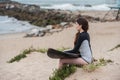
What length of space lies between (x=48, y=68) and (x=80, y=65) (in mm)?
1527

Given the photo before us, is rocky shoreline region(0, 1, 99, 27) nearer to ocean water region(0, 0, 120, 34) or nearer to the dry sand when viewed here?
ocean water region(0, 0, 120, 34)

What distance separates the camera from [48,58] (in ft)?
37.1

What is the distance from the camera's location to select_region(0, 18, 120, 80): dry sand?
8445mm

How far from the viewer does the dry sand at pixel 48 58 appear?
845 cm

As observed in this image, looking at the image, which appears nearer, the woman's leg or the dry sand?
the dry sand

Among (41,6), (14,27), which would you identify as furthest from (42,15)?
(41,6)

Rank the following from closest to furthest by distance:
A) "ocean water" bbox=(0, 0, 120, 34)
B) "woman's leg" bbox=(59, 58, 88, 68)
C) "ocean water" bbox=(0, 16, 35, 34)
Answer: "woman's leg" bbox=(59, 58, 88, 68) → "ocean water" bbox=(0, 16, 35, 34) → "ocean water" bbox=(0, 0, 120, 34)

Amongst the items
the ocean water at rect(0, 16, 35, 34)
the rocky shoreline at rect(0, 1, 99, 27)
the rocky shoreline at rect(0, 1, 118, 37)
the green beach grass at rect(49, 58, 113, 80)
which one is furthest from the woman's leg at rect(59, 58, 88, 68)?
the rocky shoreline at rect(0, 1, 99, 27)

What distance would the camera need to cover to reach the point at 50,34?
2098cm

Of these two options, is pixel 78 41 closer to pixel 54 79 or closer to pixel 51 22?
A: pixel 54 79

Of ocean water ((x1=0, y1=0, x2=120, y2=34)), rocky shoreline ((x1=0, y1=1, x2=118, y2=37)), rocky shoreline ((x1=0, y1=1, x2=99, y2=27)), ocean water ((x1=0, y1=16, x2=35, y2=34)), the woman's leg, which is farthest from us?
rocky shoreline ((x1=0, y1=1, x2=99, y2=27))

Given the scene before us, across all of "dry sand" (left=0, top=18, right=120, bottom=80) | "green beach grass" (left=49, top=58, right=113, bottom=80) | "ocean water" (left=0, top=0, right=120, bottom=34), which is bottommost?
"ocean water" (left=0, top=0, right=120, bottom=34)

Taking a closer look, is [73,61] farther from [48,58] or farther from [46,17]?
[46,17]

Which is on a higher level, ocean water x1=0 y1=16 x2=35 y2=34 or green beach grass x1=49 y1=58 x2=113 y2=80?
green beach grass x1=49 y1=58 x2=113 y2=80
